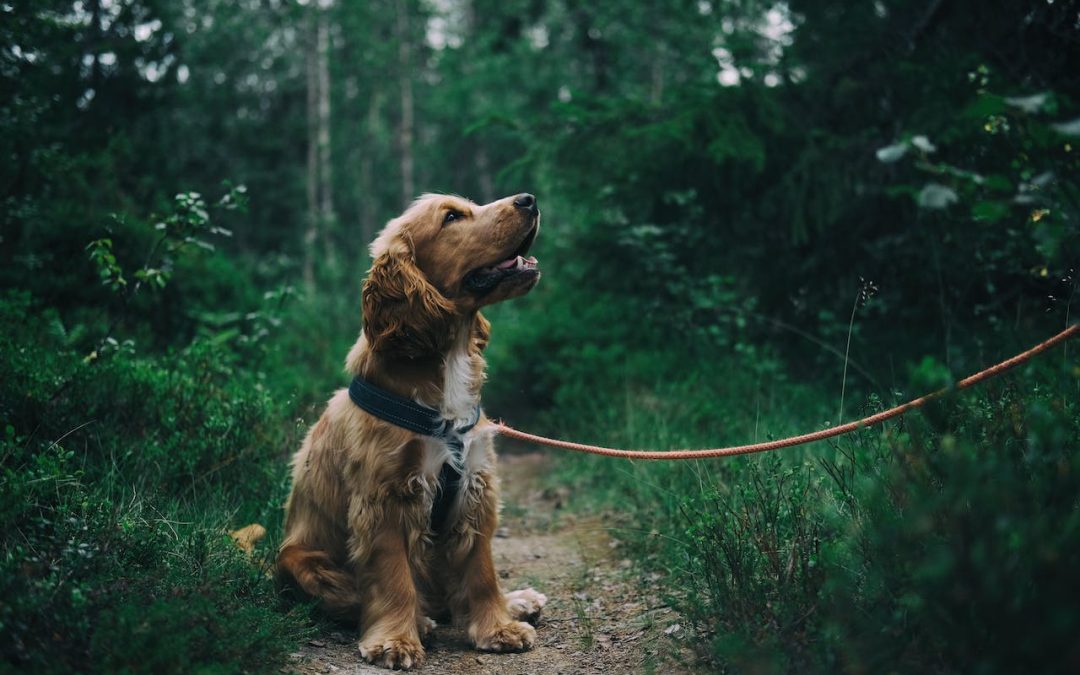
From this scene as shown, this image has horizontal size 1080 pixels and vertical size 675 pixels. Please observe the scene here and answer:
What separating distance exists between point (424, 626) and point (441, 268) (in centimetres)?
157

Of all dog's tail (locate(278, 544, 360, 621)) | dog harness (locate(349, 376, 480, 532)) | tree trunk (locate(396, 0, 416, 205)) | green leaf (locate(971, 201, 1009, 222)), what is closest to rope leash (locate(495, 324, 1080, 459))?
dog harness (locate(349, 376, 480, 532))

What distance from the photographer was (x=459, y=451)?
3350 mm

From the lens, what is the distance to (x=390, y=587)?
10.5 feet

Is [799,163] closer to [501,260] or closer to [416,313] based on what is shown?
[501,260]

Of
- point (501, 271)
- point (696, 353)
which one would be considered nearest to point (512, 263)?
point (501, 271)

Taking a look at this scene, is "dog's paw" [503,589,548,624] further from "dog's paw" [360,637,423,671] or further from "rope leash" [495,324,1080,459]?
"rope leash" [495,324,1080,459]

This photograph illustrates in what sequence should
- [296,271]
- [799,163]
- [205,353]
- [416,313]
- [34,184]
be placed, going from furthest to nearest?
[296,271]
[34,184]
[799,163]
[205,353]
[416,313]

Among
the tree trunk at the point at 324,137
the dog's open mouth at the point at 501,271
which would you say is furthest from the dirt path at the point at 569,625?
the tree trunk at the point at 324,137

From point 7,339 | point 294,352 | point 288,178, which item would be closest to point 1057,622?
point 7,339

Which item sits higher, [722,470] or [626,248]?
[626,248]

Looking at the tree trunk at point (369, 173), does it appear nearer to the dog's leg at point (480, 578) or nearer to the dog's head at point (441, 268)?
the dog's head at point (441, 268)

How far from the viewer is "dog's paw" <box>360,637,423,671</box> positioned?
10.1 feet

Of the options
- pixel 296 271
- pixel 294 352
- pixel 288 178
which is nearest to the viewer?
pixel 294 352

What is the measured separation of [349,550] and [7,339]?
2.24 meters
